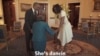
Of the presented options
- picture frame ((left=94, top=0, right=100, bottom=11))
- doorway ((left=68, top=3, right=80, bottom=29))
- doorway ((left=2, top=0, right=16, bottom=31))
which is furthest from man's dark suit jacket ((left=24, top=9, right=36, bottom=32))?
doorway ((left=68, top=3, right=80, bottom=29))

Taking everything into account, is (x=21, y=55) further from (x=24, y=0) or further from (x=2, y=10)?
(x=24, y=0)

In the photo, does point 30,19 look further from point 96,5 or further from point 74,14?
point 74,14

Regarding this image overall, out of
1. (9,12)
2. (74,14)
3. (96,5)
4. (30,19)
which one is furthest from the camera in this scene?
(74,14)

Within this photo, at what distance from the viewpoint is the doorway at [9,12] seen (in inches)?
354

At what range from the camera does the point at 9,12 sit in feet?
30.3

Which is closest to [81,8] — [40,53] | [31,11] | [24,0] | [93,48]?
[24,0]

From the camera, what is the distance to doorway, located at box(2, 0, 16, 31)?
8986 mm

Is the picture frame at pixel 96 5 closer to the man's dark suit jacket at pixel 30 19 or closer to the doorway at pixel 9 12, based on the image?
the doorway at pixel 9 12

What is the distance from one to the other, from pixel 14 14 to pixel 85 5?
4.62 metres

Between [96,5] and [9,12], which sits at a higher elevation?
[96,5]

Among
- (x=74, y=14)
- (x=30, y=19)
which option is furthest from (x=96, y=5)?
(x=30, y=19)

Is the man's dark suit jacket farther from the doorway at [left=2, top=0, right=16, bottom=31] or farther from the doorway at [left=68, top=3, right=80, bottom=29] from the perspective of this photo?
the doorway at [left=68, top=3, right=80, bottom=29]

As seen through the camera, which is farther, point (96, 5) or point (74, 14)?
point (74, 14)

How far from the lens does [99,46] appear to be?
229 inches
